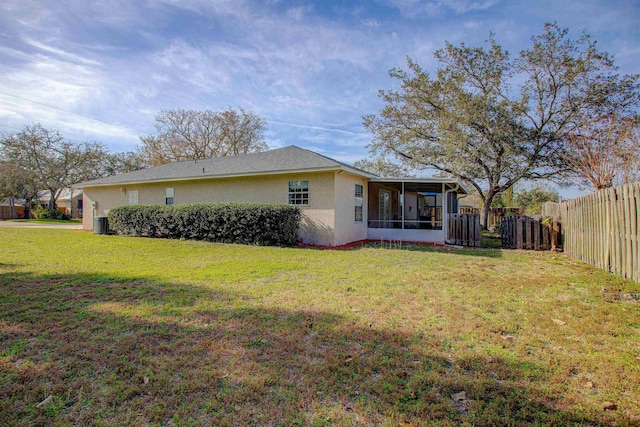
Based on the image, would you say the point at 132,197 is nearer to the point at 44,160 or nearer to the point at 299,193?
the point at 299,193

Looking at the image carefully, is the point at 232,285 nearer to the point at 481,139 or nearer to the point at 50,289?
the point at 50,289

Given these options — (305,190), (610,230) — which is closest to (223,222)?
(305,190)

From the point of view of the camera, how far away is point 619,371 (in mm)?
2830

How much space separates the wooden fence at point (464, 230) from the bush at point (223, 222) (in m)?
6.71

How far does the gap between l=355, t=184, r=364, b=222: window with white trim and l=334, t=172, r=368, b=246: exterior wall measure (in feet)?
0.59

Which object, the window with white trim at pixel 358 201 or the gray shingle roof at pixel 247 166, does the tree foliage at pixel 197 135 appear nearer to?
the gray shingle roof at pixel 247 166

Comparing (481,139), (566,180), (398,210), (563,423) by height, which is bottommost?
(563,423)

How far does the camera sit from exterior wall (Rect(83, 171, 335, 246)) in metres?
11.9

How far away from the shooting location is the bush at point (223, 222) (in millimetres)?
11445

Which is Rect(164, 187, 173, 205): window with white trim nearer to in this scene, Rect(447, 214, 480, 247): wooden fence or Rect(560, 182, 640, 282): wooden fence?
Rect(447, 214, 480, 247): wooden fence

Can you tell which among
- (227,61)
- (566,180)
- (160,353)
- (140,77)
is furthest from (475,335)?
(566,180)

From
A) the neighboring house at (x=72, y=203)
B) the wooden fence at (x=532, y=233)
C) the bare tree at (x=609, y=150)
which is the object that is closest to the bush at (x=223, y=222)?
the wooden fence at (x=532, y=233)

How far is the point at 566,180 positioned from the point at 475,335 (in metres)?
20.7

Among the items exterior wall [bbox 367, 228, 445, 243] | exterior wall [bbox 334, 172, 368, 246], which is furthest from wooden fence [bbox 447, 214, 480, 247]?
exterior wall [bbox 334, 172, 368, 246]
